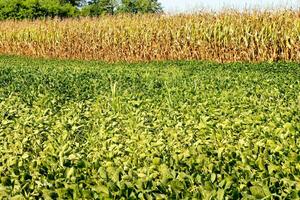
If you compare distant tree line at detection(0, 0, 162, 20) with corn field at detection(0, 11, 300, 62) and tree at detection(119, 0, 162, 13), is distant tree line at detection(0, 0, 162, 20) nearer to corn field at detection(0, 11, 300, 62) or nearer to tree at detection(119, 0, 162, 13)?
tree at detection(119, 0, 162, 13)

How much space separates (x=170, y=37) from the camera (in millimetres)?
21672

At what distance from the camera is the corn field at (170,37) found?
61.7 feet

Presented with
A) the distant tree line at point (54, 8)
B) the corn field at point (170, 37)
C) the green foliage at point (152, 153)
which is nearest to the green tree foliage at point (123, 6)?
the distant tree line at point (54, 8)

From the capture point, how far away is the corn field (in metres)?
18.8

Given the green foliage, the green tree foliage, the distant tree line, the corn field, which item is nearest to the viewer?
the green foliage

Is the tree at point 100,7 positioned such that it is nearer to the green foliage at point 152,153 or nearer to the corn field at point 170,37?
the corn field at point 170,37

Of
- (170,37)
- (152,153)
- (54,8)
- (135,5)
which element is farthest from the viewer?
(135,5)

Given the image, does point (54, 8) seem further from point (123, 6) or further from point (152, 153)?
point (152, 153)

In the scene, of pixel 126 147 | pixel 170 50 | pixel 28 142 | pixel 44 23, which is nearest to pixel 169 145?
pixel 126 147

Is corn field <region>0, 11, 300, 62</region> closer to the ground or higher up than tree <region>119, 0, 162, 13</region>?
closer to the ground

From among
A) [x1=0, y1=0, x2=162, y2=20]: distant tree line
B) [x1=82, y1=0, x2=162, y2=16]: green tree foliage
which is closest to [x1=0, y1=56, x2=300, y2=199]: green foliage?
[x1=0, y1=0, x2=162, y2=20]: distant tree line

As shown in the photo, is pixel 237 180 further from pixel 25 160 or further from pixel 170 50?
pixel 170 50

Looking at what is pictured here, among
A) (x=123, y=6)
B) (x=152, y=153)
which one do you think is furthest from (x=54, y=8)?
(x=152, y=153)

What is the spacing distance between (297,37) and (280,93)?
39.2 feet
